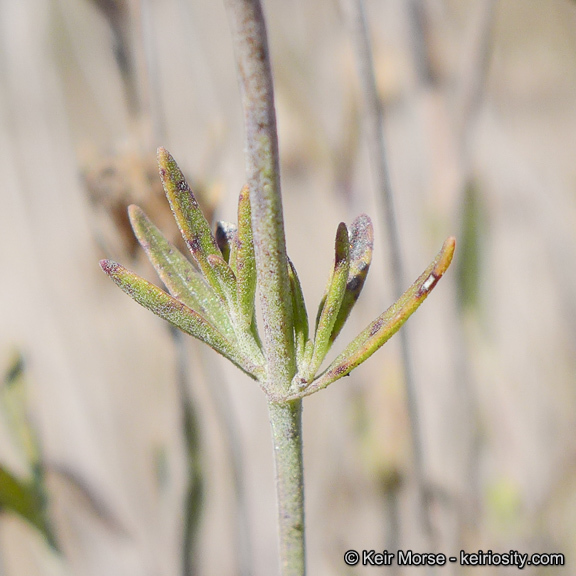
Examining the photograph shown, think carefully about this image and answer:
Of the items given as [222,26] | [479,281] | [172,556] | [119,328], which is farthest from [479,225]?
[172,556]

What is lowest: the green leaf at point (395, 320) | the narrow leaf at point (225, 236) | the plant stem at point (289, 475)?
the plant stem at point (289, 475)

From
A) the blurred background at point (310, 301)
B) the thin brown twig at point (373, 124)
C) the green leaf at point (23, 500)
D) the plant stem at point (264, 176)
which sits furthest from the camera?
the blurred background at point (310, 301)

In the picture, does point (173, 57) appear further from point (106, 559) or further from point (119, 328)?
point (106, 559)

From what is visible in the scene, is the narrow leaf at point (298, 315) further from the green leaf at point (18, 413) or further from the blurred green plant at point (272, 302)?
the green leaf at point (18, 413)

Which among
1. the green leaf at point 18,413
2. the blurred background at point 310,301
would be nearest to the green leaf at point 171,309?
the blurred background at point 310,301

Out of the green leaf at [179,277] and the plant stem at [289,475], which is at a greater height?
the green leaf at [179,277]
